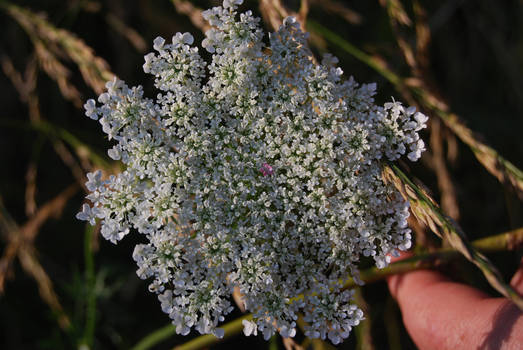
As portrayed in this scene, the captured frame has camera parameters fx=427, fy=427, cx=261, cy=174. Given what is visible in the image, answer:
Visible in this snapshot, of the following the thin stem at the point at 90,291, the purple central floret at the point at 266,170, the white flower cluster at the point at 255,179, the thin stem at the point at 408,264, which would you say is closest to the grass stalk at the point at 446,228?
the white flower cluster at the point at 255,179

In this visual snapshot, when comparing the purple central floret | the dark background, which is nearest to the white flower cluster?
the purple central floret

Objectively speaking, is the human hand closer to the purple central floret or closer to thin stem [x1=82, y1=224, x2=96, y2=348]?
the purple central floret

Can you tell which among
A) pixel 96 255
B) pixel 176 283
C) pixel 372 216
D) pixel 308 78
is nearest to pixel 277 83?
pixel 308 78

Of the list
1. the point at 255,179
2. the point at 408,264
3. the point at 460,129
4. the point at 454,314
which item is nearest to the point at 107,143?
the point at 255,179

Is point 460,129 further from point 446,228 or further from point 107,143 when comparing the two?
point 107,143

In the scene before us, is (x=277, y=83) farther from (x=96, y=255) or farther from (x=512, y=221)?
(x=96, y=255)

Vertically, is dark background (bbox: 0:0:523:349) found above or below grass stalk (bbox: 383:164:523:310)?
above
